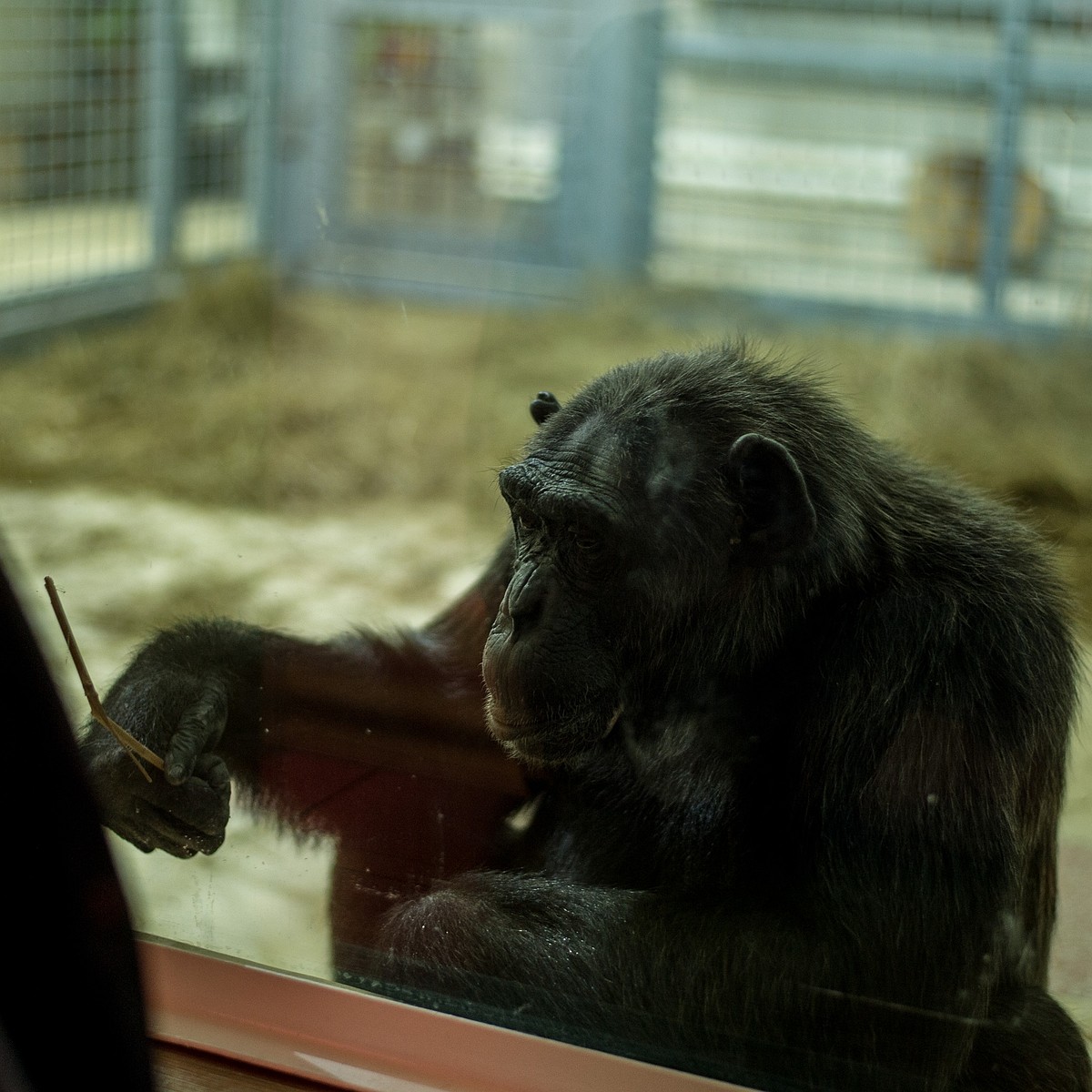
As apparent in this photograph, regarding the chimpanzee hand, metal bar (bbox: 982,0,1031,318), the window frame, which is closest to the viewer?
the window frame

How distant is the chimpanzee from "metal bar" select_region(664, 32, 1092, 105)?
186 inches

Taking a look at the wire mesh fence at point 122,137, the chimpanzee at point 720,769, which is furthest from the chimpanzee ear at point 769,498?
the wire mesh fence at point 122,137

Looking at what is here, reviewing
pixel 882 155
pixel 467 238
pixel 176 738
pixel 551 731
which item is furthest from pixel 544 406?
pixel 882 155

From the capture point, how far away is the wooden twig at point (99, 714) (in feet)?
6.33

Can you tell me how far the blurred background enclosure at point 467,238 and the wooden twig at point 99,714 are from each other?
222 cm

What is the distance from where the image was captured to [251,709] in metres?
2.11

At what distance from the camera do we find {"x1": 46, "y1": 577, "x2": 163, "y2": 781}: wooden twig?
1931 millimetres

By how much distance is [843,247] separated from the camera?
6.20 metres

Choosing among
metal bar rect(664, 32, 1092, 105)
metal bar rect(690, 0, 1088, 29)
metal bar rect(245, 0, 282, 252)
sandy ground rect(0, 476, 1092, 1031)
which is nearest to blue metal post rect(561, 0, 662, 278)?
metal bar rect(664, 32, 1092, 105)

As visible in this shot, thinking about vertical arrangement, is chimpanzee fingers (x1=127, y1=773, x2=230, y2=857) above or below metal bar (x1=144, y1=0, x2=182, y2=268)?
below

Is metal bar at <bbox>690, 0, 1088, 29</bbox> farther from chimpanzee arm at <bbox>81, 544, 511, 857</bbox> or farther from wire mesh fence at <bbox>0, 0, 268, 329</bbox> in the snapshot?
chimpanzee arm at <bbox>81, 544, 511, 857</bbox>

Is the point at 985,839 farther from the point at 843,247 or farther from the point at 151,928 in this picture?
the point at 843,247

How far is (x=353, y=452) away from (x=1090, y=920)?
4.03m

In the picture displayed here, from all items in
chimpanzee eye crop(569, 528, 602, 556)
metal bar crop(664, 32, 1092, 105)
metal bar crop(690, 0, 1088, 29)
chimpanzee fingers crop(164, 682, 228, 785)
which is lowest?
chimpanzee fingers crop(164, 682, 228, 785)
